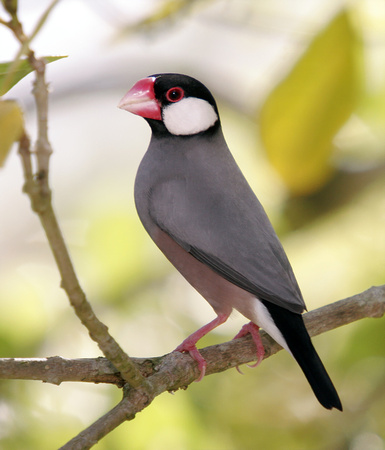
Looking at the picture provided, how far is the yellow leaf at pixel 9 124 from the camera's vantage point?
92 cm

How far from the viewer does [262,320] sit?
2148 millimetres

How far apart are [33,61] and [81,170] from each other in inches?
133

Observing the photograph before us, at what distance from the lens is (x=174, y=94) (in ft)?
8.18

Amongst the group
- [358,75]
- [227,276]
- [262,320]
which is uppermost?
[358,75]

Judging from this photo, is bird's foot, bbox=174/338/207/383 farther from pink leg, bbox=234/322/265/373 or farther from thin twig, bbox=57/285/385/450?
pink leg, bbox=234/322/265/373

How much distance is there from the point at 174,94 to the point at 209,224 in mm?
599

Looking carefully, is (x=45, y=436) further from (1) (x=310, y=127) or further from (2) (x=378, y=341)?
(1) (x=310, y=127)

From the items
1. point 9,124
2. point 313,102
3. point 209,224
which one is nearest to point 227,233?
point 209,224

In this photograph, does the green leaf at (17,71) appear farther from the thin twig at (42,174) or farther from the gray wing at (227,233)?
the gray wing at (227,233)

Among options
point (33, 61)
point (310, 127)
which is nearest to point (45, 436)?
point (310, 127)

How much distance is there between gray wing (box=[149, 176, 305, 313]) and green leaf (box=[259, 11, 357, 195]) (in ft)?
0.79

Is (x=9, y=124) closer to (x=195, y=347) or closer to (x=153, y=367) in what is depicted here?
(x=153, y=367)

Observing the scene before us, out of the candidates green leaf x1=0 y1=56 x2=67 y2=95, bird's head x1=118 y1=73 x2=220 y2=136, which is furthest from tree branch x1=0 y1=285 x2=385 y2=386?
bird's head x1=118 y1=73 x2=220 y2=136

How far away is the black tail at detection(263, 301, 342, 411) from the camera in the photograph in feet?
6.24
